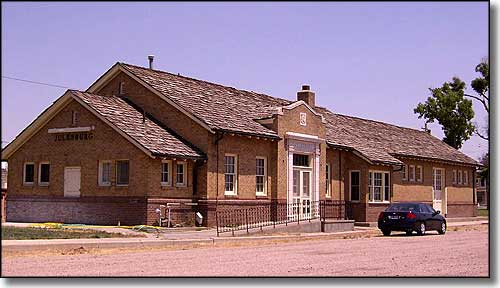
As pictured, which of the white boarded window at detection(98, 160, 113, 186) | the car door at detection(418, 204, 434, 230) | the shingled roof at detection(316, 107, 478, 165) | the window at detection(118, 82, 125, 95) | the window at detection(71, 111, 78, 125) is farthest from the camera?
the shingled roof at detection(316, 107, 478, 165)

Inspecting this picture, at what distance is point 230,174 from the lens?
1209 inches

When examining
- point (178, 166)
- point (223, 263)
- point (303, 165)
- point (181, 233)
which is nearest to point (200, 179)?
point (178, 166)

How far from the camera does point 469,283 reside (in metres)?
13.3

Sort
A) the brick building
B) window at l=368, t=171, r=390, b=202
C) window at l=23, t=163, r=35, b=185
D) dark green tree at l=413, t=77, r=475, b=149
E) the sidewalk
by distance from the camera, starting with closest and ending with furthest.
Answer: the sidewalk < the brick building < window at l=23, t=163, r=35, b=185 < window at l=368, t=171, r=390, b=202 < dark green tree at l=413, t=77, r=475, b=149

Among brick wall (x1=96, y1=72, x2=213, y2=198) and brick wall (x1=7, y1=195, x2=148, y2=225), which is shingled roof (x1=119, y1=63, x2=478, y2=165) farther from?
brick wall (x1=7, y1=195, x2=148, y2=225)

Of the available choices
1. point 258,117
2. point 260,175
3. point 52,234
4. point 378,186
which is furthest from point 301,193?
point 52,234

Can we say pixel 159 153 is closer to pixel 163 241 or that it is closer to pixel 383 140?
pixel 163 241

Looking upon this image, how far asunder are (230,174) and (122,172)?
4408mm

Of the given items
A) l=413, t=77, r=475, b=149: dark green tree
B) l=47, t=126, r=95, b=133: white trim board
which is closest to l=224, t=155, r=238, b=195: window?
l=47, t=126, r=95, b=133: white trim board

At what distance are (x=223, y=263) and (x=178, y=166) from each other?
12518 millimetres

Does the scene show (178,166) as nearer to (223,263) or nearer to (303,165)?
(303,165)

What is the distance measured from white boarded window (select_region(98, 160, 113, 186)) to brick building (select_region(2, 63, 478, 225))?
44 mm

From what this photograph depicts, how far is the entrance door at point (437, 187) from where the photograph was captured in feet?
153

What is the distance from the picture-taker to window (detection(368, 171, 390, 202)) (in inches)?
1522
